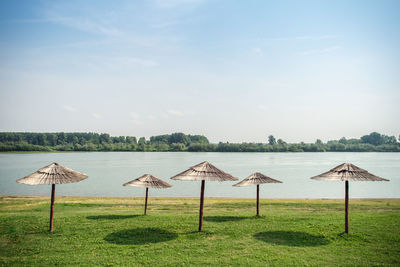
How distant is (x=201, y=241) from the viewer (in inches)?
409

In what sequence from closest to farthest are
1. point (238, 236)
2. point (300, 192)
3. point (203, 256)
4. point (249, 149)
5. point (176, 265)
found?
1. point (176, 265)
2. point (203, 256)
3. point (238, 236)
4. point (300, 192)
5. point (249, 149)

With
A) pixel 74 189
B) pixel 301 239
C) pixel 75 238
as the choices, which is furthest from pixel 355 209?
pixel 74 189

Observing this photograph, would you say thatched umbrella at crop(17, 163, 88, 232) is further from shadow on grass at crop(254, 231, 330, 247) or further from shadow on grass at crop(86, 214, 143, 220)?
shadow on grass at crop(254, 231, 330, 247)

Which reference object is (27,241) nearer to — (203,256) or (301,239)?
(203,256)

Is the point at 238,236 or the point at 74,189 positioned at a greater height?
the point at 238,236

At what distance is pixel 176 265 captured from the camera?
8.24 metres

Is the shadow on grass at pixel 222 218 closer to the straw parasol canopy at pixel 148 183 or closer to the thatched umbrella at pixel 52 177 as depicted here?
the straw parasol canopy at pixel 148 183

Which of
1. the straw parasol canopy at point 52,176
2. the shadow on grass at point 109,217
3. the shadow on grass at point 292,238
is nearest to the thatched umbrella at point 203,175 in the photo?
the shadow on grass at point 292,238

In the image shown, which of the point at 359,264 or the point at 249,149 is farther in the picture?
the point at 249,149

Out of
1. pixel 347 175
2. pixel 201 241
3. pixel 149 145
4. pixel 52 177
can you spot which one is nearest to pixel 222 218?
pixel 201 241

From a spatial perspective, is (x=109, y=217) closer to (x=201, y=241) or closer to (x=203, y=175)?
(x=201, y=241)

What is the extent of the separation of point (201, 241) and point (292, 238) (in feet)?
12.1

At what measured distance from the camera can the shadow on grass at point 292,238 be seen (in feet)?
33.4

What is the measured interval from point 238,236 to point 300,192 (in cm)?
2580
